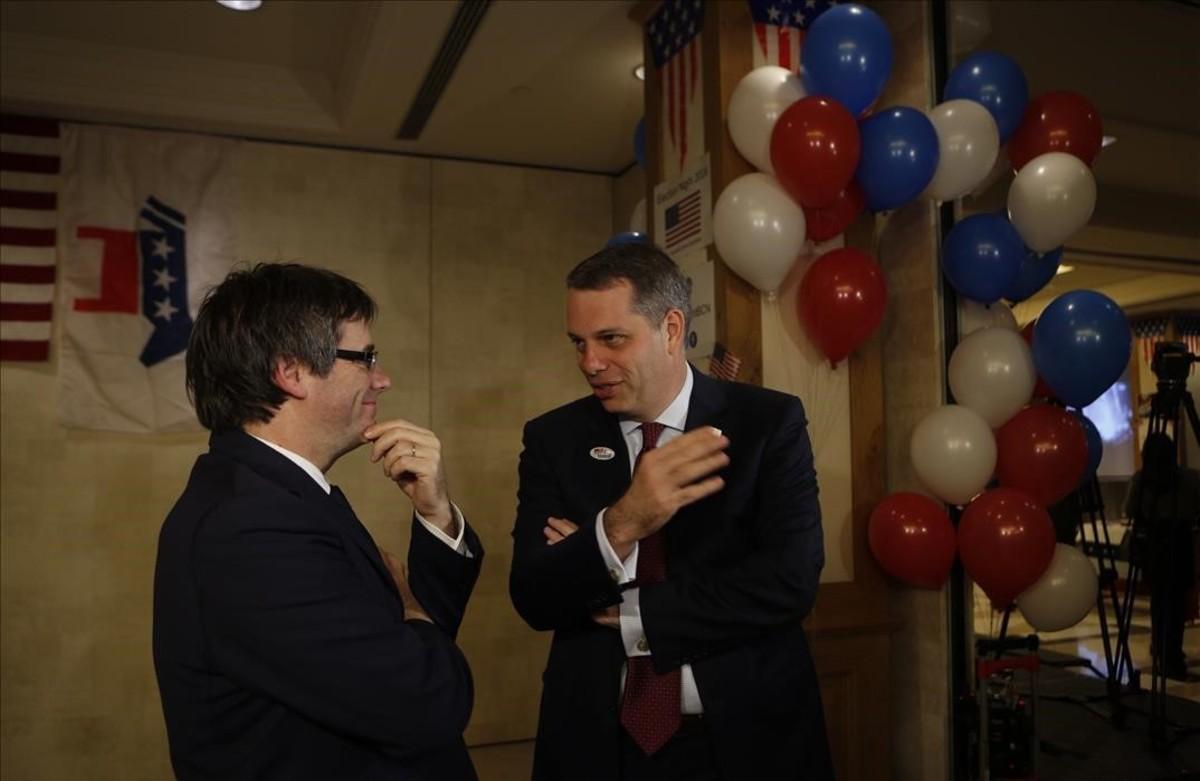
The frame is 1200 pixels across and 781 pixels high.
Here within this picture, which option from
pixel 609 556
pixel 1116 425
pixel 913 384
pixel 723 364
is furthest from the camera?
pixel 913 384

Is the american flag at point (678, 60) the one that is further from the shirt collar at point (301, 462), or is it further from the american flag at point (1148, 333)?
the shirt collar at point (301, 462)

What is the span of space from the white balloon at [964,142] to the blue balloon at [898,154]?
48mm

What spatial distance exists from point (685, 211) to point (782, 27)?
71cm

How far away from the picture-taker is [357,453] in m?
4.87

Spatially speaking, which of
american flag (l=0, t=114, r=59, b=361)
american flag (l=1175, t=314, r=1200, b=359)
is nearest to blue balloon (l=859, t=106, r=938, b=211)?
american flag (l=1175, t=314, r=1200, b=359)

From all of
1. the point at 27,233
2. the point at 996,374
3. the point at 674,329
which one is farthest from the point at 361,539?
the point at 27,233

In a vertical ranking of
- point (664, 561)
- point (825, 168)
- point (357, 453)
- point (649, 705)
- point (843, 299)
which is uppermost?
point (825, 168)

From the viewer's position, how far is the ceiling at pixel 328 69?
11.9ft

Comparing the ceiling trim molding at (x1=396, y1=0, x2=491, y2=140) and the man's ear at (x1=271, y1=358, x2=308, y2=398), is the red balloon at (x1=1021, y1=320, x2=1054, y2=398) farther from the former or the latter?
the ceiling trim molding at (x1=396, y1=0, x2=491, y2=140)

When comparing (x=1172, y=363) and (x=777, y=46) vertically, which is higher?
(x=777, y=46)

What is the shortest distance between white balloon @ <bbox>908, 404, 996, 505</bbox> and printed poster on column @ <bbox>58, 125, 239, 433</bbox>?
3709 millimetres

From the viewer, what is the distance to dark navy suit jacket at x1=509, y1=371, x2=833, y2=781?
1.54 metres

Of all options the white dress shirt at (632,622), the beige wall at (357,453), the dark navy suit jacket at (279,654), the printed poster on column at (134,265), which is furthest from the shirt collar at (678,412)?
the printed poster on column at (134,265)

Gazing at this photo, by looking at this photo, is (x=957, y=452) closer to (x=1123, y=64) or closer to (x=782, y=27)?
(x=1123, y=64)
